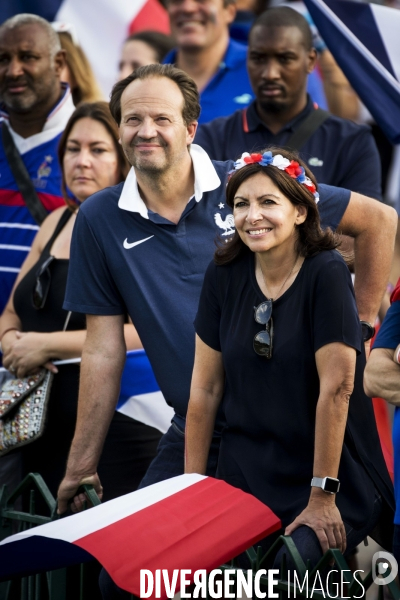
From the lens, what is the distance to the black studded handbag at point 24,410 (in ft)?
15.4

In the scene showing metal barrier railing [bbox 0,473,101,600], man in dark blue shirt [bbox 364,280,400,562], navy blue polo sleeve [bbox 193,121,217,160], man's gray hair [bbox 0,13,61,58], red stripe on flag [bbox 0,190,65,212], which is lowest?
metal barrier railing [bbox 0,473,101,600]

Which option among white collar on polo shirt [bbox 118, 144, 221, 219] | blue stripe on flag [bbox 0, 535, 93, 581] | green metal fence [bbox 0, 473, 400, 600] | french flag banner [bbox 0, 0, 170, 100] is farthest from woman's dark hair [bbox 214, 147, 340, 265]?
french flag banner [bbox 0, 0, 170, 100]

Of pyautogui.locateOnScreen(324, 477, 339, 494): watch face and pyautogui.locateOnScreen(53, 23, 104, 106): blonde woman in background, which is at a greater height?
pyautogui.locateOnScreen(53, 23, 104, 106): blonde woman in background

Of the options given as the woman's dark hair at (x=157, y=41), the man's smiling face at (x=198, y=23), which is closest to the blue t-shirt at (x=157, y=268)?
the man's smiling face at (x=198, y=23)

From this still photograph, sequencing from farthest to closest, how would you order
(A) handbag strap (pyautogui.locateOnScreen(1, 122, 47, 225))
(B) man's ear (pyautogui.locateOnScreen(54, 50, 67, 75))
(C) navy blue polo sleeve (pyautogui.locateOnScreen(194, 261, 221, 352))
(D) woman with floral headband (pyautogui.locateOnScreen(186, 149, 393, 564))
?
(B) man's ear (pyautogui.locateOnScreen(54, 50, 67, 75)) → (A) handbag strap (pyautogui.locateOnScreen(1, 122, 47, 225)) → (C) navy blue polo sleeve (pyautogui.locateOnScreen(194, 261, 221, 352)) → (D) woman with floral headband (pyautogui.locateOnScreen(186, 149, 393, 564))

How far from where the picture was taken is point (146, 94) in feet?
13.8

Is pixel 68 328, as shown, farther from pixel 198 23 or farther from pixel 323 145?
pixel 198 23

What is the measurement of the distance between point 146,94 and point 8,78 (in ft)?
6.31

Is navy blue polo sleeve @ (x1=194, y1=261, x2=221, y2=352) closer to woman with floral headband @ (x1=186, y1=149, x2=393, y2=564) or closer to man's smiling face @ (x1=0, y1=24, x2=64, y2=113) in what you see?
woman with floral headband @ (x1=186, y1=149, x2=393, y2=564)

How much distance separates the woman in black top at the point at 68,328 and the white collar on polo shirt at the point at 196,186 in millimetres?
827

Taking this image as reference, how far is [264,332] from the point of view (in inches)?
136

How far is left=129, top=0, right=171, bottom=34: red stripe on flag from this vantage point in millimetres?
7328

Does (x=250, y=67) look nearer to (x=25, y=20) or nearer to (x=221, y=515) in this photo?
(x=25, y=20)

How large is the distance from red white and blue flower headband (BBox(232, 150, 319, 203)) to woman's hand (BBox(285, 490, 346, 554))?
1.02 meters
